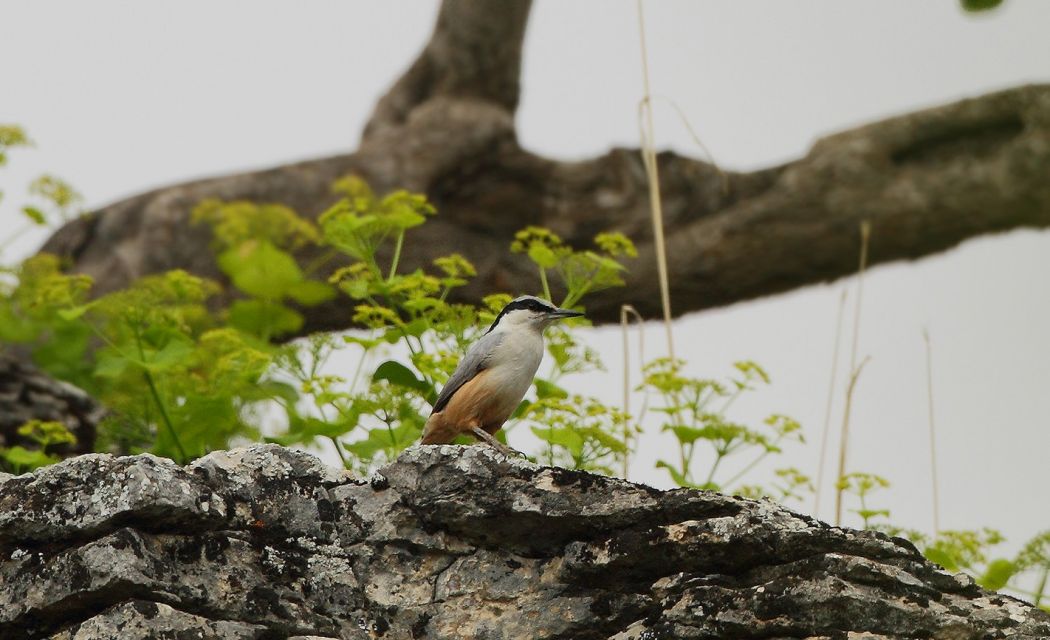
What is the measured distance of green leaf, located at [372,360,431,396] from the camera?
15.8 ft

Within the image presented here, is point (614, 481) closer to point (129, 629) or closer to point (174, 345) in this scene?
point (129, 629)

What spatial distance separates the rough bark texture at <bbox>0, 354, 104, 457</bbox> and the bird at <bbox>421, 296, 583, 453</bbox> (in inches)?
75.8

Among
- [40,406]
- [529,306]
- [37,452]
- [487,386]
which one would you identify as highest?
[529,306]

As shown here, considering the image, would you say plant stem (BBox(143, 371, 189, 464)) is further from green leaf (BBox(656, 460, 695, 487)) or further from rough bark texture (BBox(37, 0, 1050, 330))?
rough bark texture (BBox(37, 0, 1050, 330))

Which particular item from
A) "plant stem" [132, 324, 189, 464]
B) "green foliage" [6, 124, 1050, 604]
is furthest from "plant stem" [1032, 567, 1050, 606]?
"plant stem" [132, 324, 189, 464]

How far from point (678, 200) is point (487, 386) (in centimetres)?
425

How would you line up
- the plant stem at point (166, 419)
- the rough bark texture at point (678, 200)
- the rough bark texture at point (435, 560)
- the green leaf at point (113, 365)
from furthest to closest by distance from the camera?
the rough bark texture at point (678, 200), the green leaf at point (113, 365), the plant stem at point (166, 419), the rough bark texture at point (435, 560)

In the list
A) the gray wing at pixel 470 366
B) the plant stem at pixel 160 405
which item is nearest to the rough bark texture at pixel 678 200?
the plant stem at pixel 160 405

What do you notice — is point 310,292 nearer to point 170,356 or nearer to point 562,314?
point 170,356

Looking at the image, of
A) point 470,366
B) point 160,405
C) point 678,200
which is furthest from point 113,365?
point 678,200

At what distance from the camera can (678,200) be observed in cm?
858

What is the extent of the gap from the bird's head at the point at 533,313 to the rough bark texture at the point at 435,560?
5.00ft

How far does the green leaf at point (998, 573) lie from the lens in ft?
15.6

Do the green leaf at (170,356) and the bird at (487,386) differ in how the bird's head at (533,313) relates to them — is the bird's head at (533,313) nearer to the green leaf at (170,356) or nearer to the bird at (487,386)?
the bird at (487,386)
